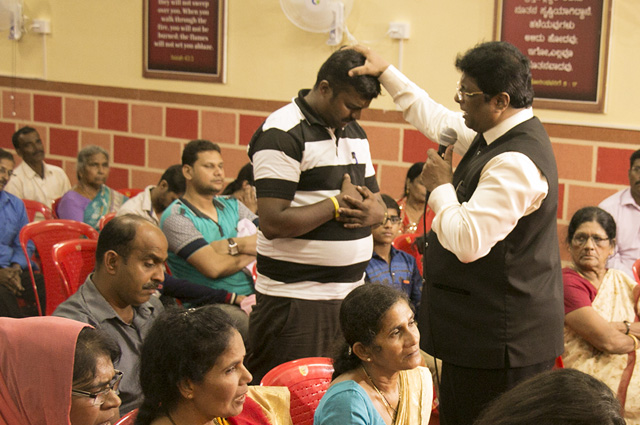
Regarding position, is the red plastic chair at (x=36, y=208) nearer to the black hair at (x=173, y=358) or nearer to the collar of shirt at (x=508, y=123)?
the black hair at (x=173, y=358)

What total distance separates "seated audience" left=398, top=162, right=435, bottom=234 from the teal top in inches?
44.4

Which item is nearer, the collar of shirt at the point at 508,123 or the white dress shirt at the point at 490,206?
the white dress shirt at the point at 490,206

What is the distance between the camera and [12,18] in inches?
227

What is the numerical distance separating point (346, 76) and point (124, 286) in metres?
1.00

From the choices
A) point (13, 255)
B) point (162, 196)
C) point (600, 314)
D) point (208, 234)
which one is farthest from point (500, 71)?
point (13, 255)

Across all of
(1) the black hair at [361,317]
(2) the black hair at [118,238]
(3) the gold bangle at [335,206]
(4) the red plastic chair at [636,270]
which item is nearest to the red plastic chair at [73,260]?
(2) the black hair at [118,238]

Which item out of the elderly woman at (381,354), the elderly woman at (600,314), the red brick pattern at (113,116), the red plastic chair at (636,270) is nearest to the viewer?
the elderly woman at (381,354)

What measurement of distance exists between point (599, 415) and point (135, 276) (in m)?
1.70

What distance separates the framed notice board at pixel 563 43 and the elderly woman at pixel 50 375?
3.48m

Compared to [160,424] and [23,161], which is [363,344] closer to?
[160,424]

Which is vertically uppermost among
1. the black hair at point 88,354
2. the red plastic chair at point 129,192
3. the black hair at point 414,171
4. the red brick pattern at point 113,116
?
the red brick pattern at point 113,116

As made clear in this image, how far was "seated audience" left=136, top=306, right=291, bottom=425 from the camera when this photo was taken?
5.48 ft

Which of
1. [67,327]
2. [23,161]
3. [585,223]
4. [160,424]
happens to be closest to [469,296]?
[160,424]

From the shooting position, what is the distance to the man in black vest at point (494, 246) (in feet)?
6.38
